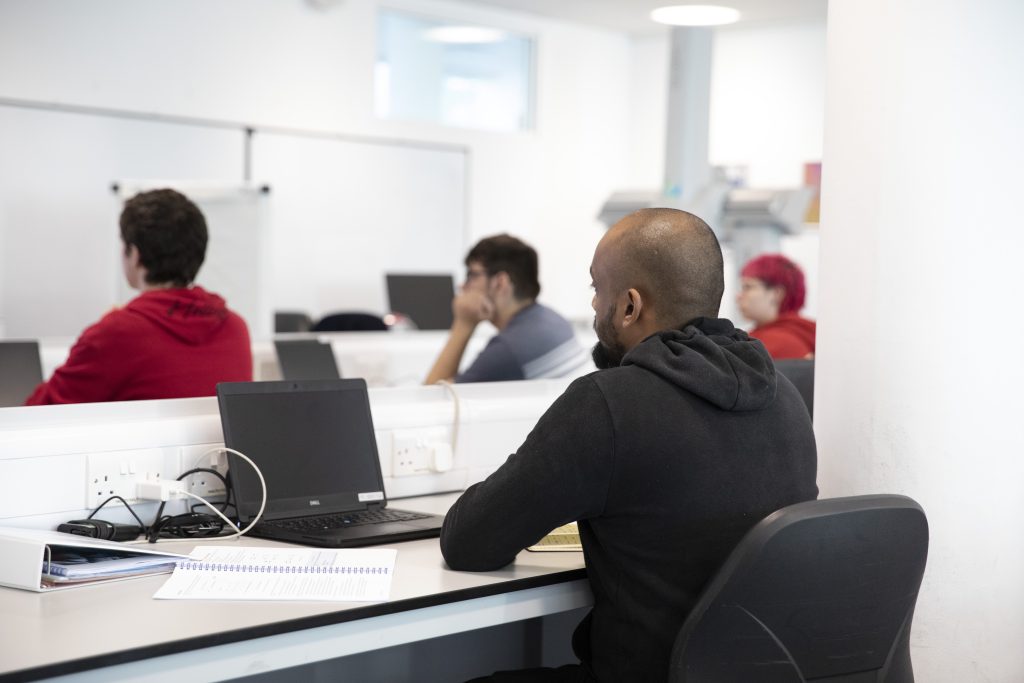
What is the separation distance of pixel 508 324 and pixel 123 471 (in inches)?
64.1

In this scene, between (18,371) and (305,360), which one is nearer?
(18,371)

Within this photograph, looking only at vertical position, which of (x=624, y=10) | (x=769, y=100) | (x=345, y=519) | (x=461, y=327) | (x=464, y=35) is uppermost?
(x=624, y=10)

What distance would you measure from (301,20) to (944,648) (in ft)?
18.1

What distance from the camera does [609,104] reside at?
821 centimetres

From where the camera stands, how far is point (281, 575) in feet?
5.25

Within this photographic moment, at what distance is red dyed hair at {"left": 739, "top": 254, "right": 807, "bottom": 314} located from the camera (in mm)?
4176

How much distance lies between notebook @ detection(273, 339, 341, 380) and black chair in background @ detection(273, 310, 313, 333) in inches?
105

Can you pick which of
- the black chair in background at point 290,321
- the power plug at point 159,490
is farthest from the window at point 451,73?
the power plug at point 159,490

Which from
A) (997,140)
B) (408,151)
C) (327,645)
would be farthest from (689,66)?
(327,645)

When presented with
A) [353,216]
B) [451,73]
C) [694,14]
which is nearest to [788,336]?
[694,14]

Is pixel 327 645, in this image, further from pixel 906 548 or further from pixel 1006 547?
pixel 1006 547

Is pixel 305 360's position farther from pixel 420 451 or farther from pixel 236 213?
pixel 236 213

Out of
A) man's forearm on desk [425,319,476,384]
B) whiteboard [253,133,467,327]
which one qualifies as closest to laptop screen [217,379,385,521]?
man's forearm on desk [425,319,476,384]

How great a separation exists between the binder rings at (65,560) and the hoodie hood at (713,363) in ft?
2.48
